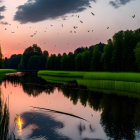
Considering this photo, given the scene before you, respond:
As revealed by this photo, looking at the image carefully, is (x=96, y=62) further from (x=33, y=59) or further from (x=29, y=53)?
(x=29, y=53)

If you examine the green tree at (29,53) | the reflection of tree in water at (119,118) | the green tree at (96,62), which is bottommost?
the reflection of tree in water at (119,118)

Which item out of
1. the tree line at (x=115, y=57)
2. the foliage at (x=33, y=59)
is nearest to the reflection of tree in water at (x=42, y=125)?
the tree line at (x=115, y=57)

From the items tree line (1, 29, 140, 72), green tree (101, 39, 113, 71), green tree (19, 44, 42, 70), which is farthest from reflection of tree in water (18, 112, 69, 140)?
green tree (19, 44, 42, 70)

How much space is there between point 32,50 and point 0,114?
7311 inches

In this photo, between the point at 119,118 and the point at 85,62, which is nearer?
the point at 119,118

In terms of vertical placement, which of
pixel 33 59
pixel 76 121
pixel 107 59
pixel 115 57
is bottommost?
pixel 76 121

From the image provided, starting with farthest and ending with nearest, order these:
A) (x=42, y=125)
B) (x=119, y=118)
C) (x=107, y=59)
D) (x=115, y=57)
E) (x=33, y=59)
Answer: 1. (x=33, y=59)
2. (x=107, y=59)
3. (x=115, y=57)
4. (x=119, y=118)
5. (x=42, y=125)

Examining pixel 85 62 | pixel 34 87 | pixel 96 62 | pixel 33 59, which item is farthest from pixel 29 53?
pixel 34 87

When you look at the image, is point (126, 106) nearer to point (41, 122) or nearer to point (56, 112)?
point (56, 112)

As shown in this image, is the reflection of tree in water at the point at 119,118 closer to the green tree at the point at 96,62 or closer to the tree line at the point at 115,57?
the tree line at the point at 115,57

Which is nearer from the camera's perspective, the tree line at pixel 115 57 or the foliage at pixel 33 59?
the tree line at pixel 115 57

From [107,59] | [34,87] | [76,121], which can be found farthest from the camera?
[107,59]

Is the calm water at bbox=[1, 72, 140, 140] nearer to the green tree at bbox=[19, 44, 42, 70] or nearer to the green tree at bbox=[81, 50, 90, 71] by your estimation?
the green tree at bbox=[81, 50, 90, 71]

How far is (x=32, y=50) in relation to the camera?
18638 centimetres
